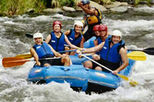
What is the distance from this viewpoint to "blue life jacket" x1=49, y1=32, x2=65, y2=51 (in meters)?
6.20

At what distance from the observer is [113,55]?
541 centimetres

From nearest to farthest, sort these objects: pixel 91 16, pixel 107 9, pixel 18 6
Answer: pixel 91 16 → pixel 18 6 → pixel 107 9

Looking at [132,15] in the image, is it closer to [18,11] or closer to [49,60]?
[18,11]

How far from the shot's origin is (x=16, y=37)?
10.1 metres

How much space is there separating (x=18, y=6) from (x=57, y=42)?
8234 mm

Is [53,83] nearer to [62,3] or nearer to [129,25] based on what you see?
[129,25]

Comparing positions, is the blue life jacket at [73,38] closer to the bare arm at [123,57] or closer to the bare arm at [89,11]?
the bare arm at [89,11]

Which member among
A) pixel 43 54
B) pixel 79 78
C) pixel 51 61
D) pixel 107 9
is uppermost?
pixel 107 9

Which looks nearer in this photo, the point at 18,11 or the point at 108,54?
the point at 108,54

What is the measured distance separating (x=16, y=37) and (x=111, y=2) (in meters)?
8.94

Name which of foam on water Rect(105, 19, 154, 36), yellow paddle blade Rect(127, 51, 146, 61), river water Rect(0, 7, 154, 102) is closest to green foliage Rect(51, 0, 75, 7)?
river water Rect(0, 7, 154, 102)

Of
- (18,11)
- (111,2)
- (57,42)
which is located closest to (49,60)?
(57,42)

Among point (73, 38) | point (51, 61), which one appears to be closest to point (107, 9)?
point (73, 38)

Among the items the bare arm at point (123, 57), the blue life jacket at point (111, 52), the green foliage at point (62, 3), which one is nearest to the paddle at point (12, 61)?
the blue life jacket at point (111, 52)
